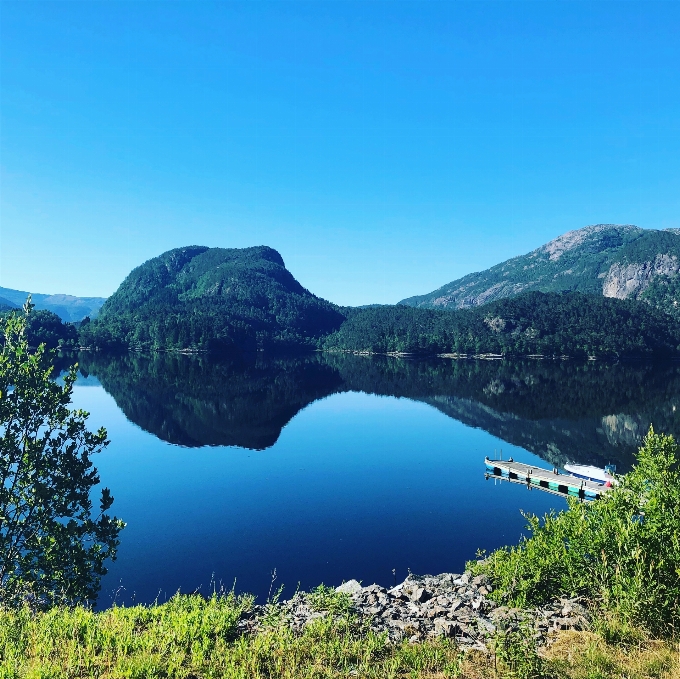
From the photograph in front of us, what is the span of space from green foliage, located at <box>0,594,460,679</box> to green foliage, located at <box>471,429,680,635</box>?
5.22 meters

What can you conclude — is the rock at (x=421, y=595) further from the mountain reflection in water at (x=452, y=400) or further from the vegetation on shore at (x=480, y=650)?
the mountain reflection in water at (x=452, y=400)

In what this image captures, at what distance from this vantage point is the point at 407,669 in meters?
13.2

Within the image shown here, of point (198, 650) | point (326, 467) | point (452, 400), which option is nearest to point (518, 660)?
point (198, 650)

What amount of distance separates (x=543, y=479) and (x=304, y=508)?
30.5m

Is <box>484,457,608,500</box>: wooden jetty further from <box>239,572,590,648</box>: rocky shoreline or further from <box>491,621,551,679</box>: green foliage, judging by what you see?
<box>491,621,551,679</box>: green foliage

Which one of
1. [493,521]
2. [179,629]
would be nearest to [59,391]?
[179,629]

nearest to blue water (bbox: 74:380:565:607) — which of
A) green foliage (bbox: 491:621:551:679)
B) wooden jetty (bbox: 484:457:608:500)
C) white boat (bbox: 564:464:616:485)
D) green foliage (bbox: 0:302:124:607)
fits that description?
wooden jetty (bbox: 484:457:608:500)

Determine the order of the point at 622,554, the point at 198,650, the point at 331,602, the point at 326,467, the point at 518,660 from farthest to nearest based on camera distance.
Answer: the point at 326,467
the point at 331,602
the point at 622,554
the point at 198,650
the point at 518,660

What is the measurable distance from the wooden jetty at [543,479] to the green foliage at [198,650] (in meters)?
46.6

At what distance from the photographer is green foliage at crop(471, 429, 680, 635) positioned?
542 inches

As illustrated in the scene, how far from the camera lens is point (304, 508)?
49781mm

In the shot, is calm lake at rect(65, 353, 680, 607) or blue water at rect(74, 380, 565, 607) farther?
calm lake at rect(65, 353, 680, 607)

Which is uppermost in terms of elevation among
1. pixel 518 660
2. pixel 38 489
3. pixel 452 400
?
pixel 38 489

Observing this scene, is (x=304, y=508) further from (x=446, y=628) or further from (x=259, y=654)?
(x=259, y=654)
